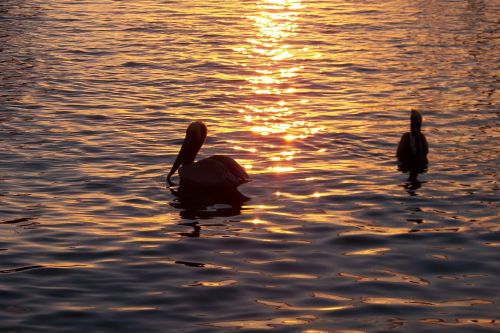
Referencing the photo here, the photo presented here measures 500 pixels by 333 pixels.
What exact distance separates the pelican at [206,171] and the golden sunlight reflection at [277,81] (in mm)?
1162

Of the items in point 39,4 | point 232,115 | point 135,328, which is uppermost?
point 39,4

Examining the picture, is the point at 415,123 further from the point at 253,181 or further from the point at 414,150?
the point at 253,181

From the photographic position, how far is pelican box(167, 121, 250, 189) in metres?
16.4

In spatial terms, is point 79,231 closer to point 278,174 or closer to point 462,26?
point 278,174

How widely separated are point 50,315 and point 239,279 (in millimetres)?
2317

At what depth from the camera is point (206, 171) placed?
16.7 meters

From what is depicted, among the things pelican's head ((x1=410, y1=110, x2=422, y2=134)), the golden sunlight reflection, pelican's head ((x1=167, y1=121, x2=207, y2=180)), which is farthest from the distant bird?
pelican's head ((x1=167, y1=121, x2=207, y2=180))

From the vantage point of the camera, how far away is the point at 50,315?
36.9 ft

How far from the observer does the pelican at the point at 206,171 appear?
1644cm

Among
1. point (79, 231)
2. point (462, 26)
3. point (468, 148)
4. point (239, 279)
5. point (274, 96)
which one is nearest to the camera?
point (239, 279)

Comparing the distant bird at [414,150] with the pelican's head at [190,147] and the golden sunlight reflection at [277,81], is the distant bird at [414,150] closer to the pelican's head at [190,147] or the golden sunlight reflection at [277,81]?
the golden sunlight reflection at [277,81]

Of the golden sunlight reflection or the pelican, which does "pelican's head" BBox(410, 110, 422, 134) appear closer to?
the golden sunlight reflection

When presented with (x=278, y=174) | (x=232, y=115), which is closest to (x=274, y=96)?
(x=232, y=115)

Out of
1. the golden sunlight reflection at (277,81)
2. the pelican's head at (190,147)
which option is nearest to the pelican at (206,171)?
the pelican's head at (190,147)
